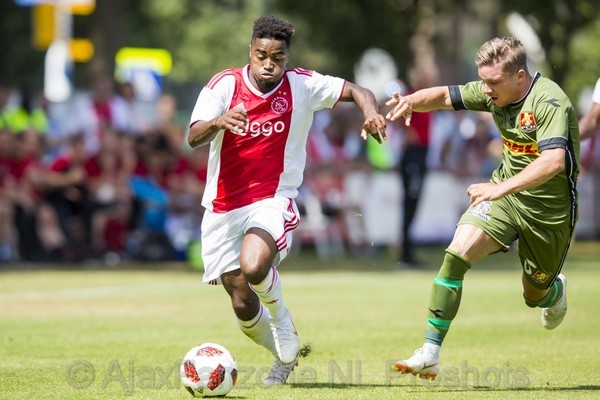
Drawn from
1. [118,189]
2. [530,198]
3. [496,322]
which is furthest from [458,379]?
[118,189]

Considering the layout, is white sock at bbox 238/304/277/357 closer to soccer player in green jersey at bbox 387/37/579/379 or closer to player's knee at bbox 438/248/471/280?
soccer player in green jersey at bbox 387/37/579/379

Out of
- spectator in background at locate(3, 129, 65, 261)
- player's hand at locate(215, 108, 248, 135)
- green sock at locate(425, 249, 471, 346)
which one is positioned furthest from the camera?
spectator in background at locate(3, 129, 65, 261)

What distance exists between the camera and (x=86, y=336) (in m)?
11.1

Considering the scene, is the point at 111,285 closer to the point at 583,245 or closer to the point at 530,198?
the point at 530,198

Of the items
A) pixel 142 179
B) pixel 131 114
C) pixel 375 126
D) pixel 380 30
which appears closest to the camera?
pixel 375 126

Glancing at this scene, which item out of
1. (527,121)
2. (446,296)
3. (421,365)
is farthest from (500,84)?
(421,365)

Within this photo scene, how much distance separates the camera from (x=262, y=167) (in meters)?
8.59

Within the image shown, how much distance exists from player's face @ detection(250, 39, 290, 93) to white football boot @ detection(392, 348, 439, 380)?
2.21 metres

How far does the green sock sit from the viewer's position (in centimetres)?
830

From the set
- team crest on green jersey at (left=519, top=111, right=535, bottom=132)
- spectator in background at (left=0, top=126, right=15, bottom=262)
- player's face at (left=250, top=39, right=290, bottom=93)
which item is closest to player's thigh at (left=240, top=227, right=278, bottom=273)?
player's face at (left=250, top=39, right=290, bottom=93)

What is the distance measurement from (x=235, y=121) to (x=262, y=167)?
2.73 feet

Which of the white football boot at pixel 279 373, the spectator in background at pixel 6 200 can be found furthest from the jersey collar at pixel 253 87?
the spectator in background at pixel 6 200

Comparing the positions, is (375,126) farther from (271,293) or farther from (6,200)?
(6,200)

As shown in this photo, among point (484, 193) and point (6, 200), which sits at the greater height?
point (484, 193)
